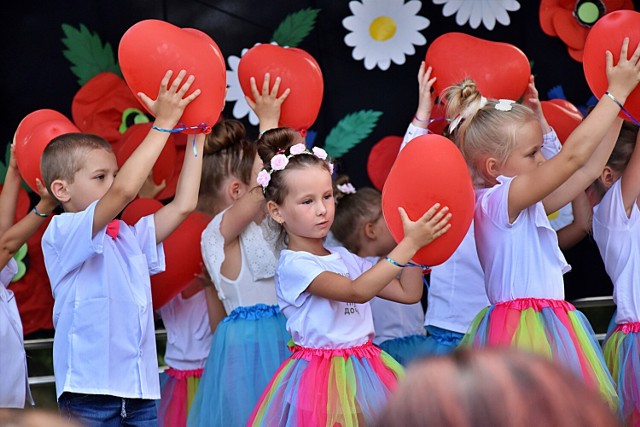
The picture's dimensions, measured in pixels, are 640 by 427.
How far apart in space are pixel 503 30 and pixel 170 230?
5.39ft

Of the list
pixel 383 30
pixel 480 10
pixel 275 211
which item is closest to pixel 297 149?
pixel 275 211

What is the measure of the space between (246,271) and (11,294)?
0.75m

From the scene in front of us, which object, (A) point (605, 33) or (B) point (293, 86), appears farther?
(B) point (293, 86)

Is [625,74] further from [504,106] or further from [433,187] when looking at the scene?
[433,187]

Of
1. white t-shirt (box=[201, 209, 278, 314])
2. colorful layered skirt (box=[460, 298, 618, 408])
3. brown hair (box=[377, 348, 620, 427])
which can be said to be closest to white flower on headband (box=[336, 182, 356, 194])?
white t-shirt (box=[201, 209, 278, 314])

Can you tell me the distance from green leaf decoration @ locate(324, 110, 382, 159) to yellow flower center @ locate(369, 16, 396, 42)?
0.29 m

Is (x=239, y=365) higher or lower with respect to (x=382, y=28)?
lower

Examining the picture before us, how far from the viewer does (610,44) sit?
2236mm

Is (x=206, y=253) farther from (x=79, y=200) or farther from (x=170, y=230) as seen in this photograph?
(x=79, y=200)

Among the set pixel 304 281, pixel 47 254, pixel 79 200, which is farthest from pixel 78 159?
pixel 304 281

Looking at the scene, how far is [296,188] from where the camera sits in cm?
247

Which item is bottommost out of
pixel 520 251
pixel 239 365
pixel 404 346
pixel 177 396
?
pixel 177 396

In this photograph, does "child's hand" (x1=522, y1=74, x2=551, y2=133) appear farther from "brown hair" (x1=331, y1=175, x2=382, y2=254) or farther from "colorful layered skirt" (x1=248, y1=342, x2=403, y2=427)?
"colorful layered skirt" (x1=248, y1=342, x2=403, y2=427)

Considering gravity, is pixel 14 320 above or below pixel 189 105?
below
